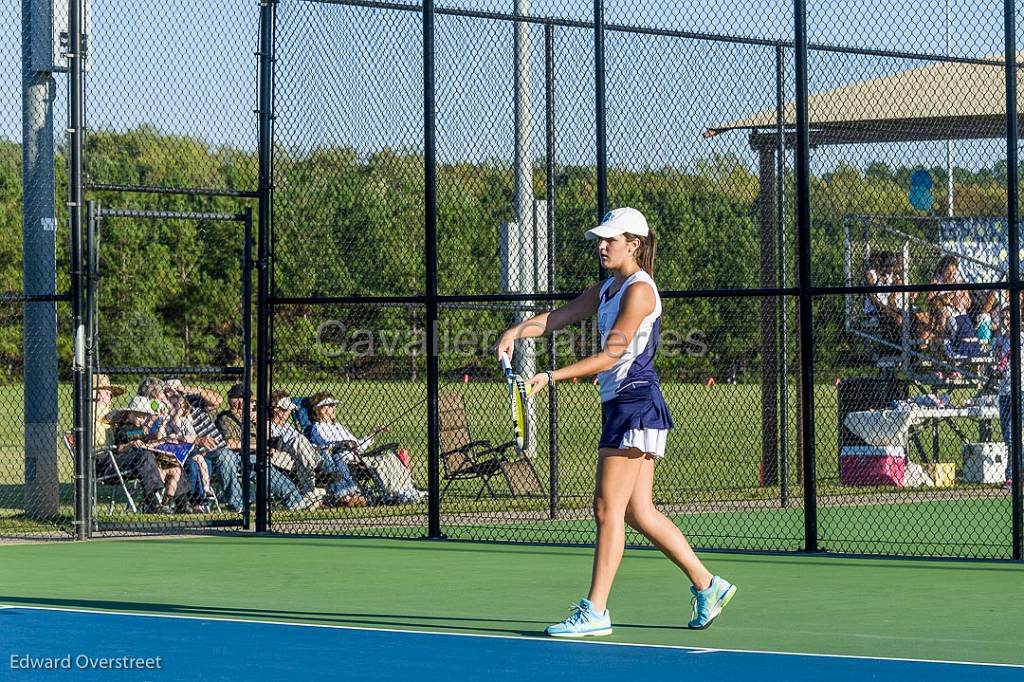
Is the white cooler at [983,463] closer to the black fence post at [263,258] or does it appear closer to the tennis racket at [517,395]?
the black fence post at [263,258]

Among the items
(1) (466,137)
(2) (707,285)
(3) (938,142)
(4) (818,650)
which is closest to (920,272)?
(2) (707,285)

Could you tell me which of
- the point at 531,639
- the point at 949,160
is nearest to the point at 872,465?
the point at 949,160

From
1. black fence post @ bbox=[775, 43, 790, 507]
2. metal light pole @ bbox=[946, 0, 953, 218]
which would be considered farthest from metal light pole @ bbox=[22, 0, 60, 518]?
metal light pole @ bbox=[946, 0, 953, 218]

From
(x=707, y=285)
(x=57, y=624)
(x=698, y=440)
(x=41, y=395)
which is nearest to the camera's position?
(x=57, y=624)

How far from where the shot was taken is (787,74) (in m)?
15.8

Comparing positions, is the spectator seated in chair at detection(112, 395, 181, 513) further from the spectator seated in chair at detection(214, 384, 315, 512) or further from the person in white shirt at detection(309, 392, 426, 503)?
the person in white shirt at detection(309, 392, 426, 503)

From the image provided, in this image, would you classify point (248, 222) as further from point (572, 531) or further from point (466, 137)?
point (572, 531)

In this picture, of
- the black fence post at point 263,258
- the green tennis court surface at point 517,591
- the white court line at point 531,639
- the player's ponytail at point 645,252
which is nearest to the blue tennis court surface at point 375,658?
the white court line at point 531,639

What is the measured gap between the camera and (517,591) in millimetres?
10297

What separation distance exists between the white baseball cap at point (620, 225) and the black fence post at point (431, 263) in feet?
14.5

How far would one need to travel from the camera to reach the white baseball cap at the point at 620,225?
335 inches

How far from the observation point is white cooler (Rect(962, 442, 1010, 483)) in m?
16.7

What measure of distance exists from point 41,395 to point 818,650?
26.6ft

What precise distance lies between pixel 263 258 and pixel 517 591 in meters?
4.32
